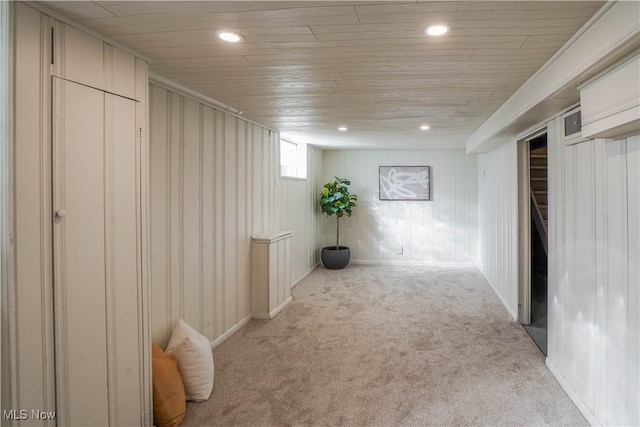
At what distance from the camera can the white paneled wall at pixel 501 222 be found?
3.94 m

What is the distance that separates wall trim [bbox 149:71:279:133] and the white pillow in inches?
68.6

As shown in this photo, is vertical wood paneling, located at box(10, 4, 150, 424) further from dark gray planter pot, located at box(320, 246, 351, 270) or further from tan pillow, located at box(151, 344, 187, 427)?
dark gray planter pot, located at box(320, 246, 351, 270)

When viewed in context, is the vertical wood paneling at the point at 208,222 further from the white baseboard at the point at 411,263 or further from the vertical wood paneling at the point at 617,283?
the white baseboard at the point at 411,263

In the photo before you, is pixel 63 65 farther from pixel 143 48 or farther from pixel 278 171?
pixel 278 171

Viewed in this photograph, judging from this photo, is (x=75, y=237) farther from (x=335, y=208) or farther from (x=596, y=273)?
(x=335, y=208)

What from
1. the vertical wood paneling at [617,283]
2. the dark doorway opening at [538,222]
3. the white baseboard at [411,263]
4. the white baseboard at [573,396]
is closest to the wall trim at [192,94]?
the vertical wood paneling at [617,283]

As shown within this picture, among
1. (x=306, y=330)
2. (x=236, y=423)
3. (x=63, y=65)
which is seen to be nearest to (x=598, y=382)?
(x=236, y=423)

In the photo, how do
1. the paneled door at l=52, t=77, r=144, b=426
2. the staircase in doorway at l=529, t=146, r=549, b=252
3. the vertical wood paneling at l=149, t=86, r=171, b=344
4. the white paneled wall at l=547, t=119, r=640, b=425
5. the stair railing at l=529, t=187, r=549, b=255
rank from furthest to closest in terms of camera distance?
the staircase in doorway at l=529, t=146, r=549, b=252
the stair railing at l=529, t=187, r=549, b=255
the vertical wood paneling at l=149, t=86, r=171, b=344
the white paneled wall at l=547, t=119, r=640, b=425
the paneled door at l=52, t=77, r=144, b=426

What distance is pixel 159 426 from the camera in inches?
85.0

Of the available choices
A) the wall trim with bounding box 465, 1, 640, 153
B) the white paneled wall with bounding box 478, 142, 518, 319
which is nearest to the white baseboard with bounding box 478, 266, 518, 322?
the white paneled wall with bounding box 478, 142, 518, 319

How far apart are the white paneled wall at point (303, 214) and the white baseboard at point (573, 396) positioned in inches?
130

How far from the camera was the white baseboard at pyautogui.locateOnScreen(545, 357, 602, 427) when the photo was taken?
2.12m

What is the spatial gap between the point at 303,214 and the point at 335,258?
1.02m

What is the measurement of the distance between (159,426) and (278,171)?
10.7 ft
